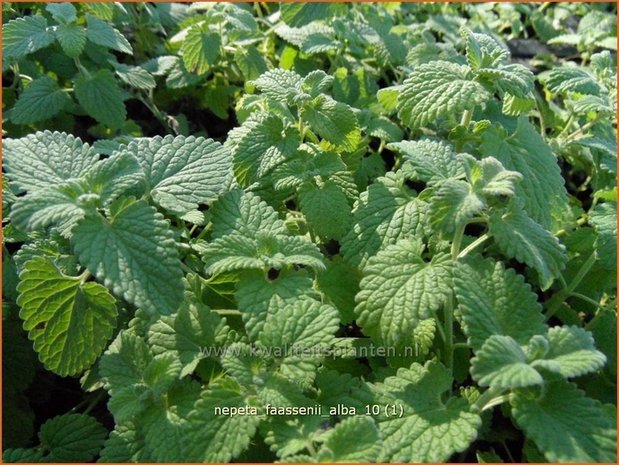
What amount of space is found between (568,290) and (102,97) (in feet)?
5.76

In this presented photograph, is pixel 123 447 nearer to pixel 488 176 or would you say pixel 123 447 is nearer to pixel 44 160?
pixel 44 160

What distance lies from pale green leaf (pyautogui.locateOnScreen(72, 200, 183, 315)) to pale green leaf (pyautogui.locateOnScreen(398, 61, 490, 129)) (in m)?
0.78

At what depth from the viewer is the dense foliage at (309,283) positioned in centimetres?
146

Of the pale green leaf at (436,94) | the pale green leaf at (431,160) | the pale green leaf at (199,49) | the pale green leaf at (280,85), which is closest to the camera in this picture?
the pale green leaf at (431,160)

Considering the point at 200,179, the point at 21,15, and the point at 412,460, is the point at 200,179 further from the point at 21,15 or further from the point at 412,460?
the point at 21,15

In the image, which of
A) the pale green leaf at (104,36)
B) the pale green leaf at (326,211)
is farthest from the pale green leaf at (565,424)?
the pale green leaf at (104,36)

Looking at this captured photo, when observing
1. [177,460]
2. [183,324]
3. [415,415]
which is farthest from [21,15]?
[415,415]

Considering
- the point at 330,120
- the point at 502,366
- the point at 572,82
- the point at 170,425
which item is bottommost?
the point at 170,425

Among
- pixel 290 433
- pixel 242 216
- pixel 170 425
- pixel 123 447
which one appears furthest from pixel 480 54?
pixel 123 447

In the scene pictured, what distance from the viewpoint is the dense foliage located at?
1457 mm

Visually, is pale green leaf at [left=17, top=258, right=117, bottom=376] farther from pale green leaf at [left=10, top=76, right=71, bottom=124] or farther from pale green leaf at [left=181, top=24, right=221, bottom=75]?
pale green leaf at [left=181, top=24, right=221, bottom=75]

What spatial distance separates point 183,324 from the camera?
1.66 metres

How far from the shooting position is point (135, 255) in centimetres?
150

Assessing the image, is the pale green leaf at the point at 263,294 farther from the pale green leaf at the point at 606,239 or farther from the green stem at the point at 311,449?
the pale green leaf at the point at 606,239
